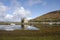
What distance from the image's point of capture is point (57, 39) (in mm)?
20062

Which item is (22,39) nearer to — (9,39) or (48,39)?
(9,39)

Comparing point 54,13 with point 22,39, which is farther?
point 54,13

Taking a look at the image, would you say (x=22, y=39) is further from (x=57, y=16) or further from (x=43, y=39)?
(x=57, y=16)

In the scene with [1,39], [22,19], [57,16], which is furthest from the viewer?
[57,16]

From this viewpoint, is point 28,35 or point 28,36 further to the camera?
point 28,35

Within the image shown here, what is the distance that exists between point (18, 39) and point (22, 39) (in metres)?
0.51

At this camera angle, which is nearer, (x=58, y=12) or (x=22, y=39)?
(x=22, y=39)

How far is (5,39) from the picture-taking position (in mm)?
19422

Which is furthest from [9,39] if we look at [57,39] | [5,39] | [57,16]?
[57,16]

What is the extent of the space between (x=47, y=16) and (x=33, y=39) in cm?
4611

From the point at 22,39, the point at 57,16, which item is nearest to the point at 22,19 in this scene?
the point at 22,39

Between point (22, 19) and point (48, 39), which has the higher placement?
point (22, 19)

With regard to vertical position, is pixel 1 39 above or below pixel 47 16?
below

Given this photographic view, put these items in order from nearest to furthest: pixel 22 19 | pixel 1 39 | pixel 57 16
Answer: pixel 1 39
pixel 22 19
pixel 57 16
